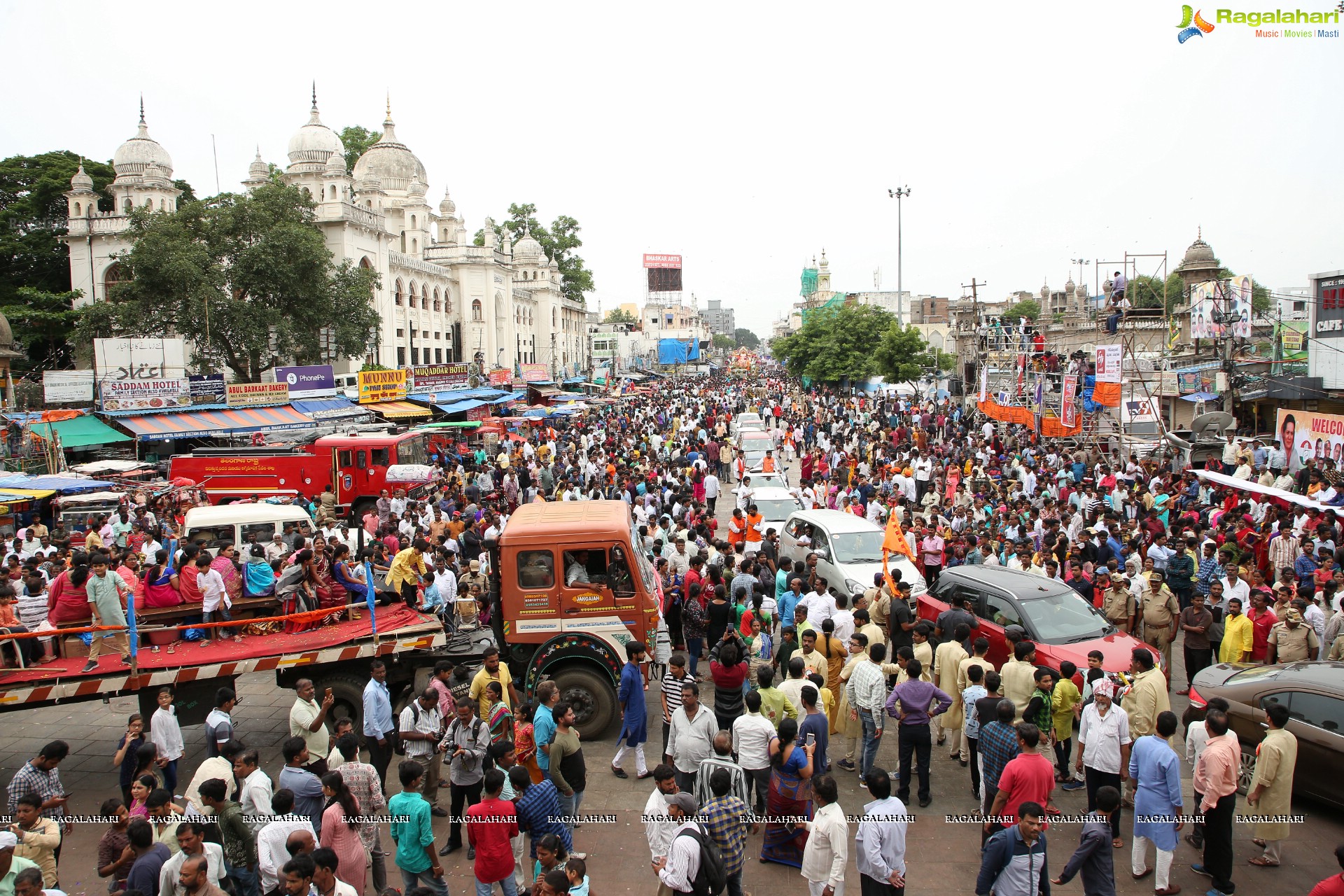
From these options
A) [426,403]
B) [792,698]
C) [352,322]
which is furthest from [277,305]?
[792,698]

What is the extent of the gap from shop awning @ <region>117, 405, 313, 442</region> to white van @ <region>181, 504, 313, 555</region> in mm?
11776

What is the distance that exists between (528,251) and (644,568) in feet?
205

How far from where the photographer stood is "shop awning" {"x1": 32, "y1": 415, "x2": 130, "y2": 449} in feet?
68.2

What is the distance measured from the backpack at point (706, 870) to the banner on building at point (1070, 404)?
19.9m

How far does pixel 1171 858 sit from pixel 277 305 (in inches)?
1253

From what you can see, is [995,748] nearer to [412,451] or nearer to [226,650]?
[226,650]

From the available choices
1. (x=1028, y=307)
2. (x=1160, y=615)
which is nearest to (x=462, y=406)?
(x=1160, y=615)

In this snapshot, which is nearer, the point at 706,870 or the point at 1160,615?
the point at 706,870

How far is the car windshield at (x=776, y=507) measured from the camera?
1513cm

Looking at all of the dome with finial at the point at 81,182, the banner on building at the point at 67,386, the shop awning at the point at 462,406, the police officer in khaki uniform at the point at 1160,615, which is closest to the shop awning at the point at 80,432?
the banner on building at the point at 67,386

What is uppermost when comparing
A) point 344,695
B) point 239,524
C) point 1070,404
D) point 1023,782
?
point 1070,404

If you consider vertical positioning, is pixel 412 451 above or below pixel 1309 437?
below

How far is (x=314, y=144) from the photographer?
1683 inches

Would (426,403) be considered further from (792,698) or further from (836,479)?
(792,698)
